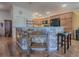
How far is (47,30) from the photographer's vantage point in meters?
4.08

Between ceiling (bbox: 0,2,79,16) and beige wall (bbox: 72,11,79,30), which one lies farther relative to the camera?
beige wall (bbox: 72,11,79,30)

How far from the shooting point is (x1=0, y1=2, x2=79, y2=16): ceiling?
3898 millimetres

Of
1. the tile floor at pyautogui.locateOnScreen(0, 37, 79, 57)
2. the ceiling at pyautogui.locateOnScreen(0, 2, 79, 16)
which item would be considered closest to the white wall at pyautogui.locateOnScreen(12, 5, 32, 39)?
the ceiling at pyautogui.locateOnScreen(0, 2, 79, 16)

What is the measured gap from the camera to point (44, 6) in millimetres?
3961

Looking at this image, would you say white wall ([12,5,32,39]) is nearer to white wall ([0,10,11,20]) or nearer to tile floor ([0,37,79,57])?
white wall ([0,10,11,20])

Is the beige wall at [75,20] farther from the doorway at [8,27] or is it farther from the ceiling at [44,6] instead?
the doorway at [8,27]

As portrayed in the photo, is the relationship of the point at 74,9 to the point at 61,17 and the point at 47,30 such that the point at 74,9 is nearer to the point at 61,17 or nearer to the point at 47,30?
the point at 61,17

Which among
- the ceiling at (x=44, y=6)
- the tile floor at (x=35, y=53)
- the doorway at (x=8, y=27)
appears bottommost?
Answer: the tile floor at (x=35, y=53)

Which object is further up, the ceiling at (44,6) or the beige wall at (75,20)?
the ceiling at (44,6)

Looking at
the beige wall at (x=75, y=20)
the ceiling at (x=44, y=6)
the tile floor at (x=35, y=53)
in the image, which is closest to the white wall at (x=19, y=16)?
the ceiling at (x=44, y=6)

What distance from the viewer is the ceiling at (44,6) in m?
3.90

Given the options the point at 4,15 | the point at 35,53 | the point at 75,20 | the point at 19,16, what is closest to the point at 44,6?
the point at 19,16

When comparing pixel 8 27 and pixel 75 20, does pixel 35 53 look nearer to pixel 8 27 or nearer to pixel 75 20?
pixel 8 27

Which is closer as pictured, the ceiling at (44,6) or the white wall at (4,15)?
the ceiling at (44,6)
